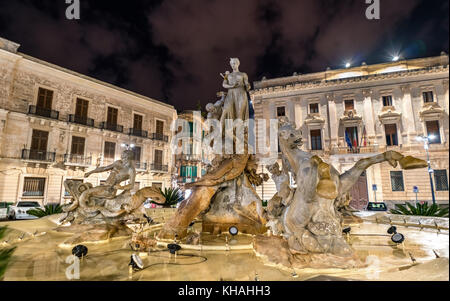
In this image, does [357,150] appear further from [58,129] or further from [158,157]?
[58,129]

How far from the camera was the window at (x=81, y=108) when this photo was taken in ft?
70.3

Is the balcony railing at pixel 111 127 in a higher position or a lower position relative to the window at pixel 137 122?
lower

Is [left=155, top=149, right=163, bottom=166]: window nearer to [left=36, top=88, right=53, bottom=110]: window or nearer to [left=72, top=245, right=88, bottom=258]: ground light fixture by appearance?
[left=36, top=88, right=53, bottom=110]: window

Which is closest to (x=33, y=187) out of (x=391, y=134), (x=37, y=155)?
(x=37, y=155)

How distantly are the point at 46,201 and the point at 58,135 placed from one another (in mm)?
5452

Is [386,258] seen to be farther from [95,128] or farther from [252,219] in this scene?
[95,128]

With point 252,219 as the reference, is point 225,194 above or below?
above

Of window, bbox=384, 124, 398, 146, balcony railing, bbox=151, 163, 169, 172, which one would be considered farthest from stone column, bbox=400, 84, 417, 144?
balcony railing, bbox=151, 163, 169, 172

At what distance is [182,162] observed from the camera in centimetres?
3397

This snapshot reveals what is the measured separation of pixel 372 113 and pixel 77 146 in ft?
89.2

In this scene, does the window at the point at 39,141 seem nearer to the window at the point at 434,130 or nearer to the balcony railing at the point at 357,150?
the balcony railing at the point at 357,150

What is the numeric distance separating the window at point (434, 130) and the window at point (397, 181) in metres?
3.89

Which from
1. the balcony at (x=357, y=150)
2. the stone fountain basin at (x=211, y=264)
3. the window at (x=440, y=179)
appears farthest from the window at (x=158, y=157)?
the window at (x=440, y=179)
